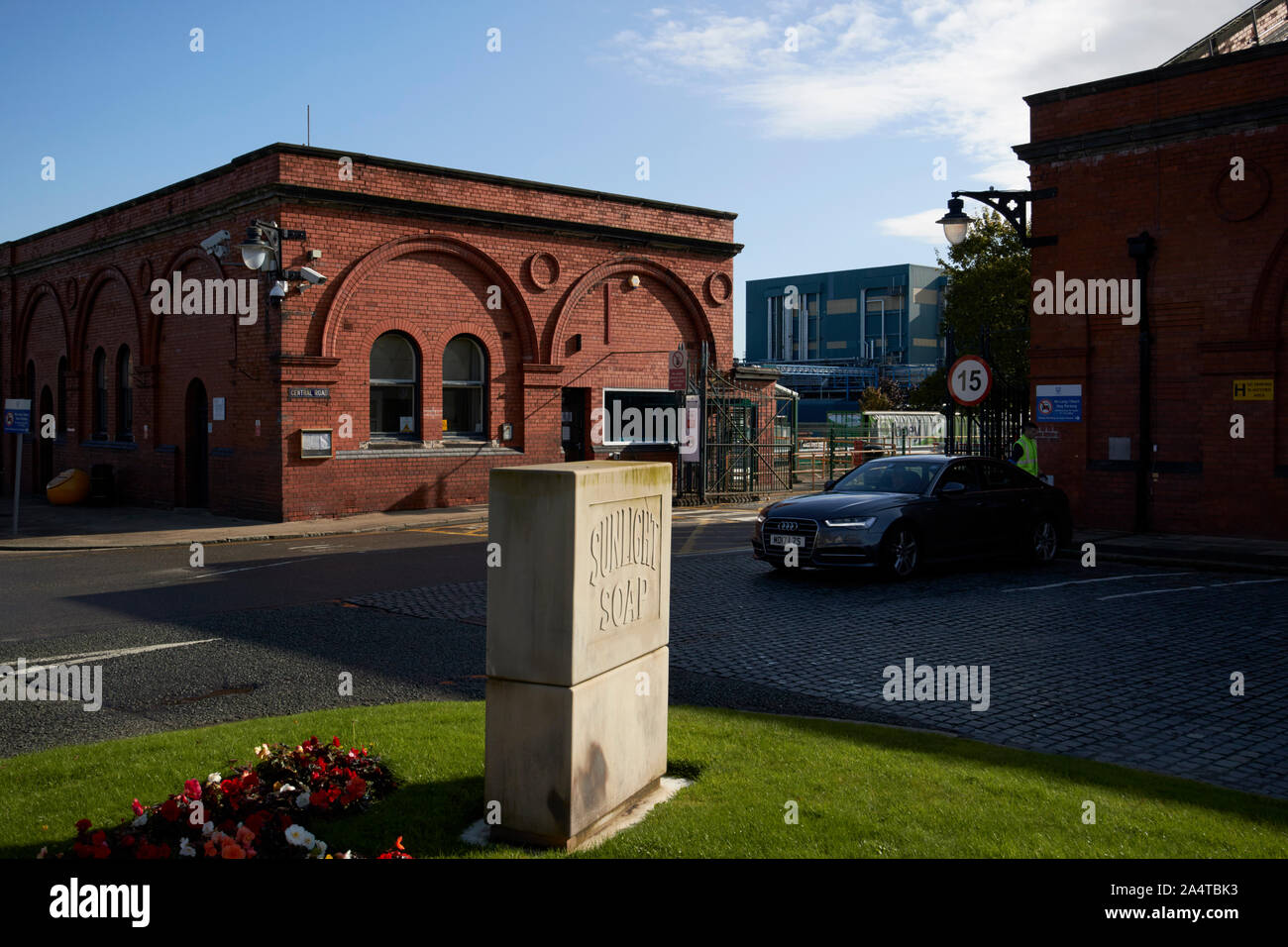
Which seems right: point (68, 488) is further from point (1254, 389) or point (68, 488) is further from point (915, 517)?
point (1254, 389)

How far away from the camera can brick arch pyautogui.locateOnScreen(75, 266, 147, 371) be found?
2705cm

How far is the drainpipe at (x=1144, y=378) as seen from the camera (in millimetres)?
17828

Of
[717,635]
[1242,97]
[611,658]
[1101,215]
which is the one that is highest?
[1242,97]

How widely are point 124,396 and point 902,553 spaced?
22.6m

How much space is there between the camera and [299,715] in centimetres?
704

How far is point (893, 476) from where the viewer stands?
1453 centimetres

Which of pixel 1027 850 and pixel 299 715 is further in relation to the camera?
pixel 299 715

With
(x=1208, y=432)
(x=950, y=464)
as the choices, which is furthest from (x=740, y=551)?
(x=1208, y=432)

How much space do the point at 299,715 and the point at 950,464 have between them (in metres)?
9.89

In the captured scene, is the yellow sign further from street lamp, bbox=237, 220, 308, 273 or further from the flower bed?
street lamp, bbox=237, 220, 308, 273

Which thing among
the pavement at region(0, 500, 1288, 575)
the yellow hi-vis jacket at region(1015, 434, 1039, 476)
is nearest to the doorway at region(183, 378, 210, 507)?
the pavement at region(0, 500, 1288, 575)

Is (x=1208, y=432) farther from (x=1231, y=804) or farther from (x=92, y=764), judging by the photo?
(x=92, y=764)
